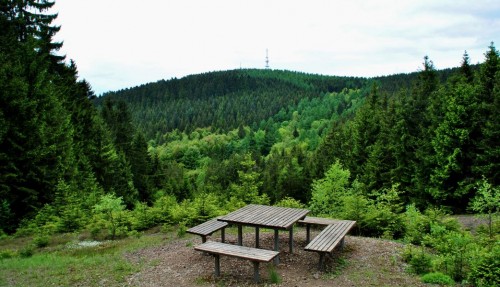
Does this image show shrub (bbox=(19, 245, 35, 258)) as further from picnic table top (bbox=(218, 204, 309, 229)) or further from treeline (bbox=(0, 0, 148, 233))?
picnic table top (bbox=(218, 204, 309, 229))

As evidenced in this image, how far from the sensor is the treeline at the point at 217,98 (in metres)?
125

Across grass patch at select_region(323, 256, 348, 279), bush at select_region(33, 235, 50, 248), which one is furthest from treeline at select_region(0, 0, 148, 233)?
grass patch at select_region(323, 256, 348, 279)

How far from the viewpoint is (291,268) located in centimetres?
941

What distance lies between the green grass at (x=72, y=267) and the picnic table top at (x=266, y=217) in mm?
3204

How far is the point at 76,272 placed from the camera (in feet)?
32.3

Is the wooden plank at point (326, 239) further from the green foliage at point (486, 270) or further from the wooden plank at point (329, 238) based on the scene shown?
the green foliage at point (486, 270)

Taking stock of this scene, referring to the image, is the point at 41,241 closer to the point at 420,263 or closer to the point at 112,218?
the point at 112,218

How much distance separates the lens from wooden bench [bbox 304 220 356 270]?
8.67 metres

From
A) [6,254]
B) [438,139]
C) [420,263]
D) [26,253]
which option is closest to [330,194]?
[420,263]

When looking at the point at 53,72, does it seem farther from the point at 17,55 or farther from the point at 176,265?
the point at 176,265

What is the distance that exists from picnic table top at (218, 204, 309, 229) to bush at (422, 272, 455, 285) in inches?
136

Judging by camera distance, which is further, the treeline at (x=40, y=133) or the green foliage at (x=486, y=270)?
the treeline at (x=40, y=133)

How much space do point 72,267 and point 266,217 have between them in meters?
5.95

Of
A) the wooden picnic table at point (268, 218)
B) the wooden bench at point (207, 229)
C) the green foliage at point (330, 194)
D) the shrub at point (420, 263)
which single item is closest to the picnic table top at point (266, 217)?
the wooden picnic table at point (268, 218)
